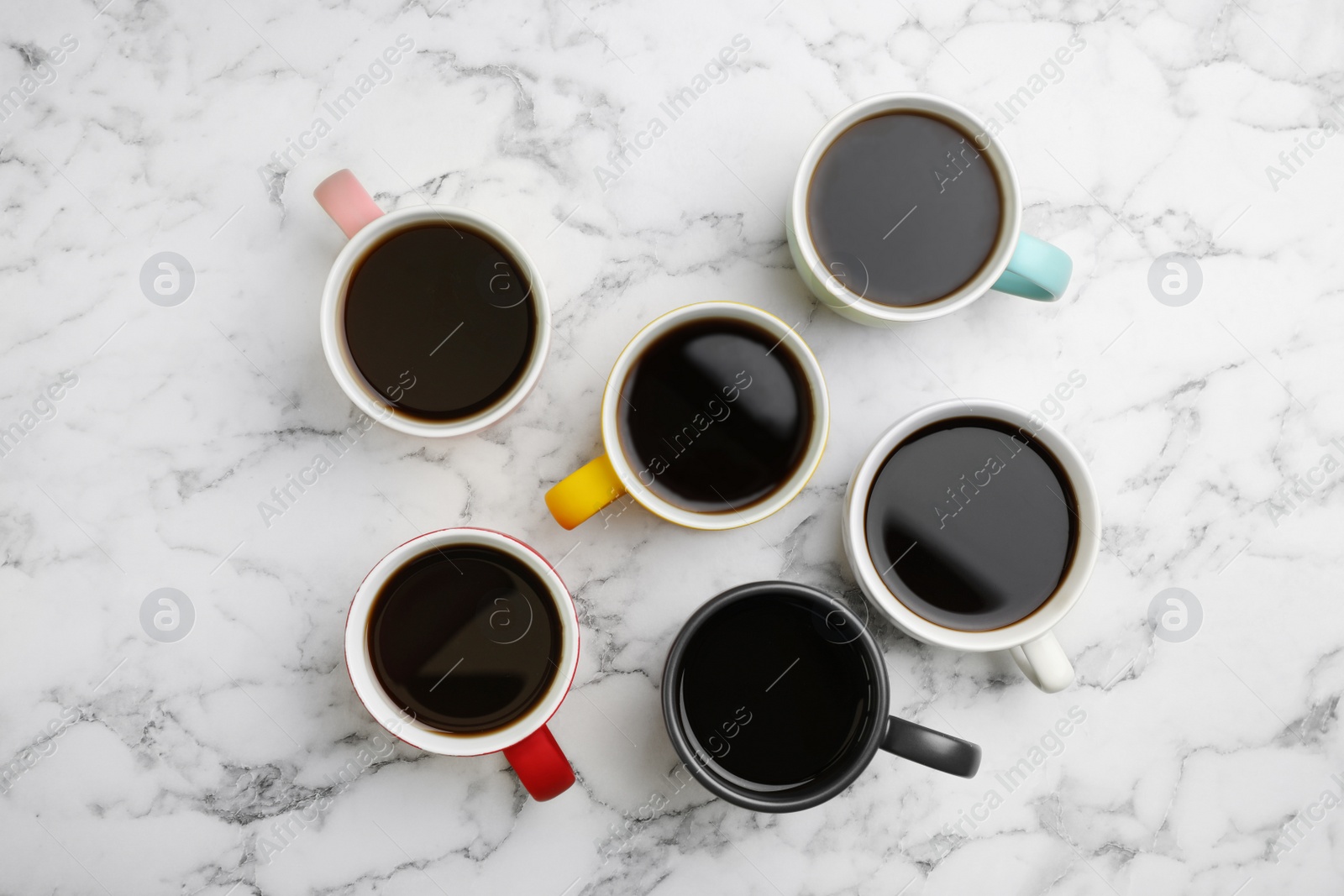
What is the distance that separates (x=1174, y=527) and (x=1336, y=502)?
0.76 feet

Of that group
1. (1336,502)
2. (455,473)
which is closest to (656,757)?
(455,473)


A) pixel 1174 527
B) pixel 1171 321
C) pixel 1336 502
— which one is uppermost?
pixel 1171 321

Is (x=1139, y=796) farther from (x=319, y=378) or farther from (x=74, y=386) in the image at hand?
(x=74, y=386)

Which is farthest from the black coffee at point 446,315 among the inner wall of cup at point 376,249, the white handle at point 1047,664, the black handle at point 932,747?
the white handle at point 1047,664

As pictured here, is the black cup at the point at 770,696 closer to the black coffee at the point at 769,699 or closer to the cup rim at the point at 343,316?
the black coffee at the point at 769,699

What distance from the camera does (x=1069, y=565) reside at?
101 centimetres

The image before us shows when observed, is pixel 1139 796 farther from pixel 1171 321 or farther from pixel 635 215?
pixel 635 215

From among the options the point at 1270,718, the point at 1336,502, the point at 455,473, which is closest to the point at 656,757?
the point at 455,473

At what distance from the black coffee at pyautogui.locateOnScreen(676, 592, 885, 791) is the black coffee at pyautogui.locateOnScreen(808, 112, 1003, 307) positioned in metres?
0.42

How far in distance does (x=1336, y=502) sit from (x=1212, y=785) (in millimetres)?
420

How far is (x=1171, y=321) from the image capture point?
44.3 inches

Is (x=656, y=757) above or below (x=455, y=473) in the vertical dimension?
below

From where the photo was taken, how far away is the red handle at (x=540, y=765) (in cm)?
95

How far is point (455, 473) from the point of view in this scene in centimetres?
108
